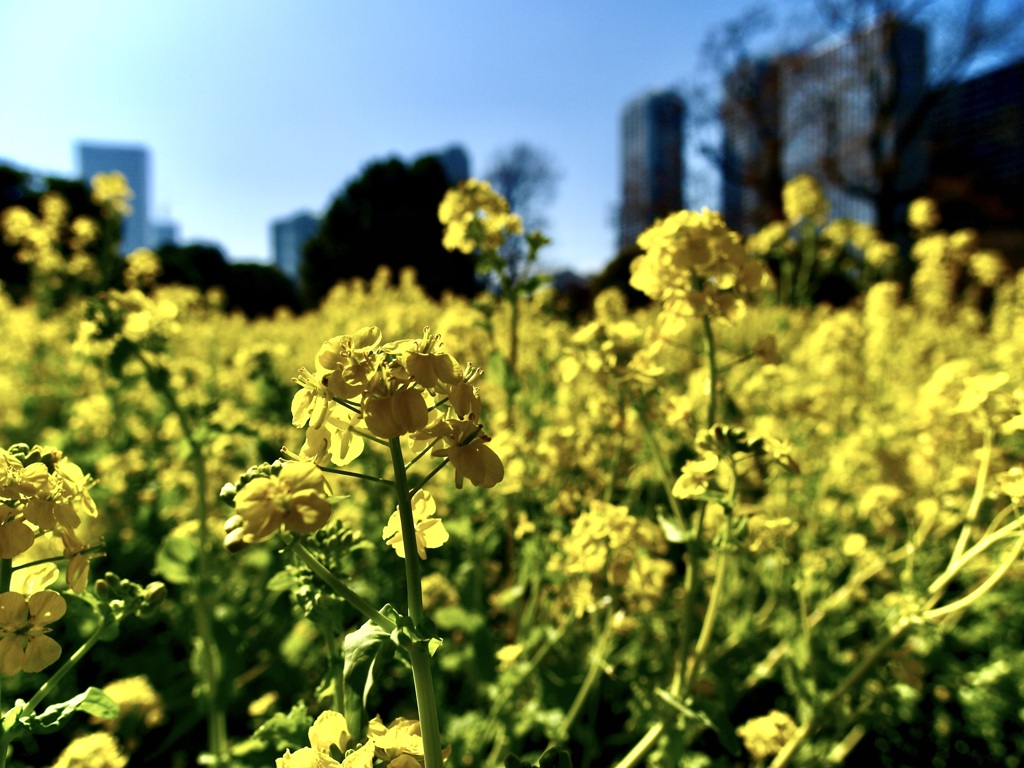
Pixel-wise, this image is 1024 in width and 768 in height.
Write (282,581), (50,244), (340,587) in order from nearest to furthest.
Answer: (340,587)
(282,581)
(50,244)

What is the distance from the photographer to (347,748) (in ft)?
3.15

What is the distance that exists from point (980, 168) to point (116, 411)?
24.9 metres

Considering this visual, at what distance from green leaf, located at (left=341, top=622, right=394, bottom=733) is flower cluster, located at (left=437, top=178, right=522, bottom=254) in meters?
1.62

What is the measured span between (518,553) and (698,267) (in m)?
1.81

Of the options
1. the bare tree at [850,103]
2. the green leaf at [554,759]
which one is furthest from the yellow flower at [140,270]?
the bare tree at [850,103]

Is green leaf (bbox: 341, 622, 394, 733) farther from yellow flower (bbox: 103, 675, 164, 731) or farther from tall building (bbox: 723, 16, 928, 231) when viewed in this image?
tall building (bbox: 723, 16, 928, 231)

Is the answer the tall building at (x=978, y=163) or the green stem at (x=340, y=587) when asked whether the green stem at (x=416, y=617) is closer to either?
the green stem at (x=340, y=587)

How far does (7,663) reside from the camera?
0.93 metres

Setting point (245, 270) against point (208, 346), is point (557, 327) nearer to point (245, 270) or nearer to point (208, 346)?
point (208, 346)

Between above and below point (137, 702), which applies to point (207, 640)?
above

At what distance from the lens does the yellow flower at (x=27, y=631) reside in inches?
37.1

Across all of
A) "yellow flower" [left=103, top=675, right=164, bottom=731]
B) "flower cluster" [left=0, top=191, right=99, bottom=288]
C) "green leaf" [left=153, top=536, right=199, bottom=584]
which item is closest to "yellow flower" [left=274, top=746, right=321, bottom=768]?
"green leaf" [left=153, top=536, right=199, bottom=584]

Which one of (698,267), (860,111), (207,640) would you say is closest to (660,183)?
(860,111)

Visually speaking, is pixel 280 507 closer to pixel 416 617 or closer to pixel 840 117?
pixel 416 617
